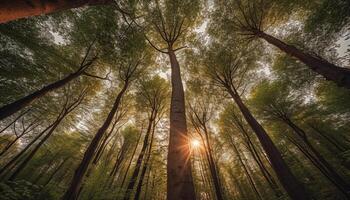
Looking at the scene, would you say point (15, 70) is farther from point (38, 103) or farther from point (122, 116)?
point (122, 116)

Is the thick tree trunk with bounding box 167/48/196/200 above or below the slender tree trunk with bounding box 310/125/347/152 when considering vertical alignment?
below

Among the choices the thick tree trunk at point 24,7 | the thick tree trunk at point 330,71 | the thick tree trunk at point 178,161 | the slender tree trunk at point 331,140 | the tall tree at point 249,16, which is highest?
the tall tree at point 249,16

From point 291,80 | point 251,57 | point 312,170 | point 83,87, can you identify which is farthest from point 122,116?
point 312,170

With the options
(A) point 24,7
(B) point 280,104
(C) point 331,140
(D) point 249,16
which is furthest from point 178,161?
(C) point 331,140

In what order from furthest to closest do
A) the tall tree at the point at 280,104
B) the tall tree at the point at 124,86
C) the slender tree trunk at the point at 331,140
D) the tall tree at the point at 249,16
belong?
the slender tree trunk at the point at 331,140
the tall tree at the point at 280,104
the tall tree at the point at 249,16
the tall tree at the point at 124,86

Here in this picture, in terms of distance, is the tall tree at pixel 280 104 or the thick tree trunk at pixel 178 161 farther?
the tall tree at pixel 280 104

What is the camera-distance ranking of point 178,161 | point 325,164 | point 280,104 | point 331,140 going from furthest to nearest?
1. point 331,140
2. point 280,104
3. point 325,164
4. point 178,161

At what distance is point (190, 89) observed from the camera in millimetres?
13094

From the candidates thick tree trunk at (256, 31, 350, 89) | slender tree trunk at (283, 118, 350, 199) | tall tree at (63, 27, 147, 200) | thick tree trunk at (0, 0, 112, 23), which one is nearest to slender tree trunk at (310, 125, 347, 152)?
slender tree trunk at (283, 118, 350, 199)

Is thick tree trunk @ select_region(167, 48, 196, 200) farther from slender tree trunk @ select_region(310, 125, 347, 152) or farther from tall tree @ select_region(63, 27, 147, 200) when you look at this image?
slender tree trunk @ select_region(310, 125, 347, 152)

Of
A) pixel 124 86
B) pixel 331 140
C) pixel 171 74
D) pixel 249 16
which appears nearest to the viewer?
pixel 171 74

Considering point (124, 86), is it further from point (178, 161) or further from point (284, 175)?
point (284, 175)

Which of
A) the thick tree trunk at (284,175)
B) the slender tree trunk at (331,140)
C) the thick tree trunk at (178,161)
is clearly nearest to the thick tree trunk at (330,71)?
the thick tree trunk at (284,175)

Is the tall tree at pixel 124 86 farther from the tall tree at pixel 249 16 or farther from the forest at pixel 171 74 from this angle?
the tall tree at pixel 249 16
